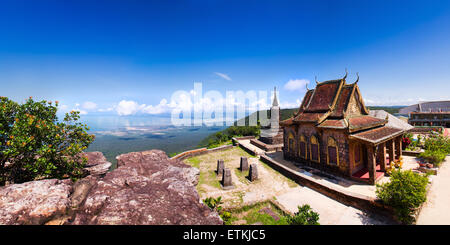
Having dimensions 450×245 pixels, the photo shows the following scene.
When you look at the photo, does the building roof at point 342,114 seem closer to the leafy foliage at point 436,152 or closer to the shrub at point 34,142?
the leafy foliage at point 436,152

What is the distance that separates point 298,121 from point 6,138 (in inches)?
599

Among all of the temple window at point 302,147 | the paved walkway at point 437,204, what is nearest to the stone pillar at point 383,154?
the paved walkway at point 437,204

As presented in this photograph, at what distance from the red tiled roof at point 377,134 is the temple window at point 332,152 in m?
1.32

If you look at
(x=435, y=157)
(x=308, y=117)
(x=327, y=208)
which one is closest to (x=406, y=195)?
(x=327, y=208)

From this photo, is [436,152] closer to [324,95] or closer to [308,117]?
[324,95]

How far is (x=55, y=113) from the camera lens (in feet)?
26.4

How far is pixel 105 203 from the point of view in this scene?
15.4ft

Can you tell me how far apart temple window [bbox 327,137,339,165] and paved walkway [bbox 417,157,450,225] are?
4.05 m

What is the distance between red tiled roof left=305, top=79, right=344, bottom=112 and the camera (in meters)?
12.8

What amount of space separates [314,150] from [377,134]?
145 inches

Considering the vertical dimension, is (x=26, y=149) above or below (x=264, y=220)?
above

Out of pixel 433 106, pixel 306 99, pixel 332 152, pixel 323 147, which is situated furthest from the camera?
pixel 433 106
